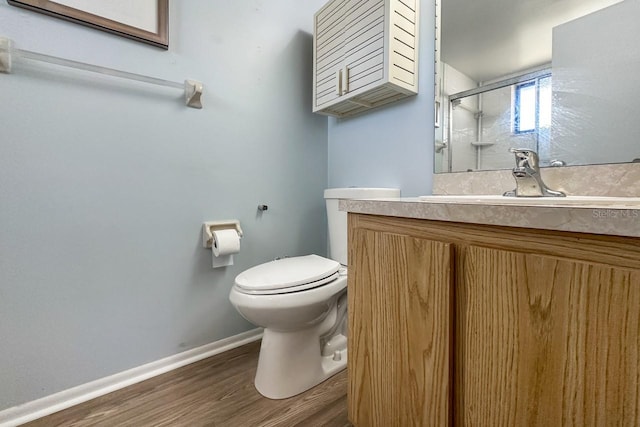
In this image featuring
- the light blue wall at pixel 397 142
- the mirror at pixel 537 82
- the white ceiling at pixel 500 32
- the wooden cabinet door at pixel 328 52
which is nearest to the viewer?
the mirror at pixel 537 82

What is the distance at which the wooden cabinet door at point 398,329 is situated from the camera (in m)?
0.60

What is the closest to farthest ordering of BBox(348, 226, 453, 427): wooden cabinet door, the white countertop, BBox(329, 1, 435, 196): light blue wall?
the white countertop < BBox(348, 226, 453, 427): wooden cabinet door < BBox(329, 1, 435, 196): light blue wall

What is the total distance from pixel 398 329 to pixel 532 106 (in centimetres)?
90

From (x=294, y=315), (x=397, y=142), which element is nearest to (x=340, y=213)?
(x=397, y=142)

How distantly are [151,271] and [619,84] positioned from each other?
1.77 m

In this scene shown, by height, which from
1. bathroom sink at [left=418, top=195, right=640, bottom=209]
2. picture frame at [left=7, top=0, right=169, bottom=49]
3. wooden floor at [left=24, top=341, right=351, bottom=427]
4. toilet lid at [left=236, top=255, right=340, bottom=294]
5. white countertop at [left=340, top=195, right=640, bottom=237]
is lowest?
wooden floor at [left=24, top=341, right=351, bottom=427]

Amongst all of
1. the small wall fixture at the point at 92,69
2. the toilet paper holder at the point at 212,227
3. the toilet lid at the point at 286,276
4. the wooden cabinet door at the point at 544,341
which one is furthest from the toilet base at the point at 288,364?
the small wall fixture at the point at 92,69

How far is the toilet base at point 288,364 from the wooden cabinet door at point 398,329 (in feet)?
1.09

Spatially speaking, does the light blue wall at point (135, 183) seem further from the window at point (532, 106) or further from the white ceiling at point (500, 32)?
the window at point (532, 106)

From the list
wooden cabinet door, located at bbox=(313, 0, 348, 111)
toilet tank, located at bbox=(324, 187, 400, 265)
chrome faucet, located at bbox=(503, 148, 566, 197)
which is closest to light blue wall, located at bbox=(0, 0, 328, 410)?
wooden cabinet door, located at bbox=(313, 0, 348, 111)

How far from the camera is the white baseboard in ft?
3.15

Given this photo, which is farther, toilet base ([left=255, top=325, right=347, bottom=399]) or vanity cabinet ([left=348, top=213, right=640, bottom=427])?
toilet base ([left=255, top=325, right=347, bottom=399])

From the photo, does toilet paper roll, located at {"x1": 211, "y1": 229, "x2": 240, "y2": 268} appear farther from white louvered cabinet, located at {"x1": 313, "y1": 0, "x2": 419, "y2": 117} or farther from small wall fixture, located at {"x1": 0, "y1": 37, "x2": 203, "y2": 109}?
white louvered cabinet, located at {"x1": 313, "y1": 0, "x2": 419, "y2": 117}

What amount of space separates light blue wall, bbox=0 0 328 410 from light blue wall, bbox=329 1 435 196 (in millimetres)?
291
